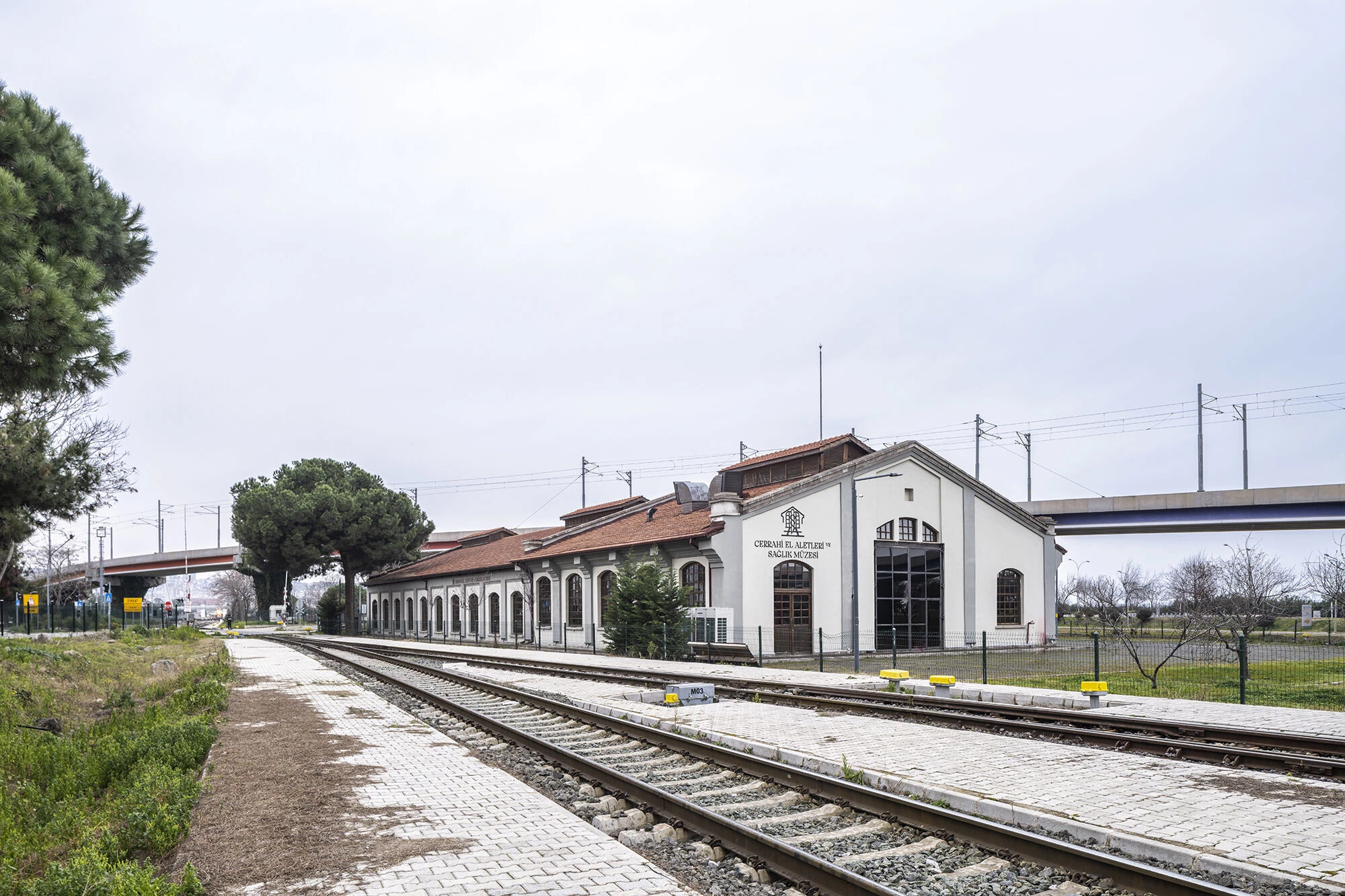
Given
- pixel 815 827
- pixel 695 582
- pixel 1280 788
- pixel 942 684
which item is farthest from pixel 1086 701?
pixel 695 582

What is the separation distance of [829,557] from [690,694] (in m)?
19.0

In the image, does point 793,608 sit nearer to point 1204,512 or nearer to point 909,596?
point 909,596

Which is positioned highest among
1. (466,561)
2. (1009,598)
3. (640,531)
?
(640,531)

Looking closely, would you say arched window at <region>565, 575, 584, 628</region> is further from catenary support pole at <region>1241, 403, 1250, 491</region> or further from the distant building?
catenary support pole at <region>1241, 403, 1250, 491</region>

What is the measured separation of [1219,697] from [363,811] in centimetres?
1656

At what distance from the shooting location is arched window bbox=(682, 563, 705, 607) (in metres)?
34.2

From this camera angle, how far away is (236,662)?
2991 cm

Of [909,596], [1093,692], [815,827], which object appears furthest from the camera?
[909,596]

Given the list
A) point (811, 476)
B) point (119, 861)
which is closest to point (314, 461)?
point (811, 476)

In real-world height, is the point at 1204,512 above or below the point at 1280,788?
above

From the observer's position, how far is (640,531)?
39.8 m

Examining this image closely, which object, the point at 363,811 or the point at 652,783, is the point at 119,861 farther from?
the point at 652,783

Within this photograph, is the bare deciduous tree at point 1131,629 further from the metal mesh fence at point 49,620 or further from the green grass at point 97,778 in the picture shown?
the metal mesh fence at point 49,620

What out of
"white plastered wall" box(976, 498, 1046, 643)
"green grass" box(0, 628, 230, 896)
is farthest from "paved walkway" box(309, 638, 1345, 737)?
"white plastered wall" box(976, 498, 1046, 643)
